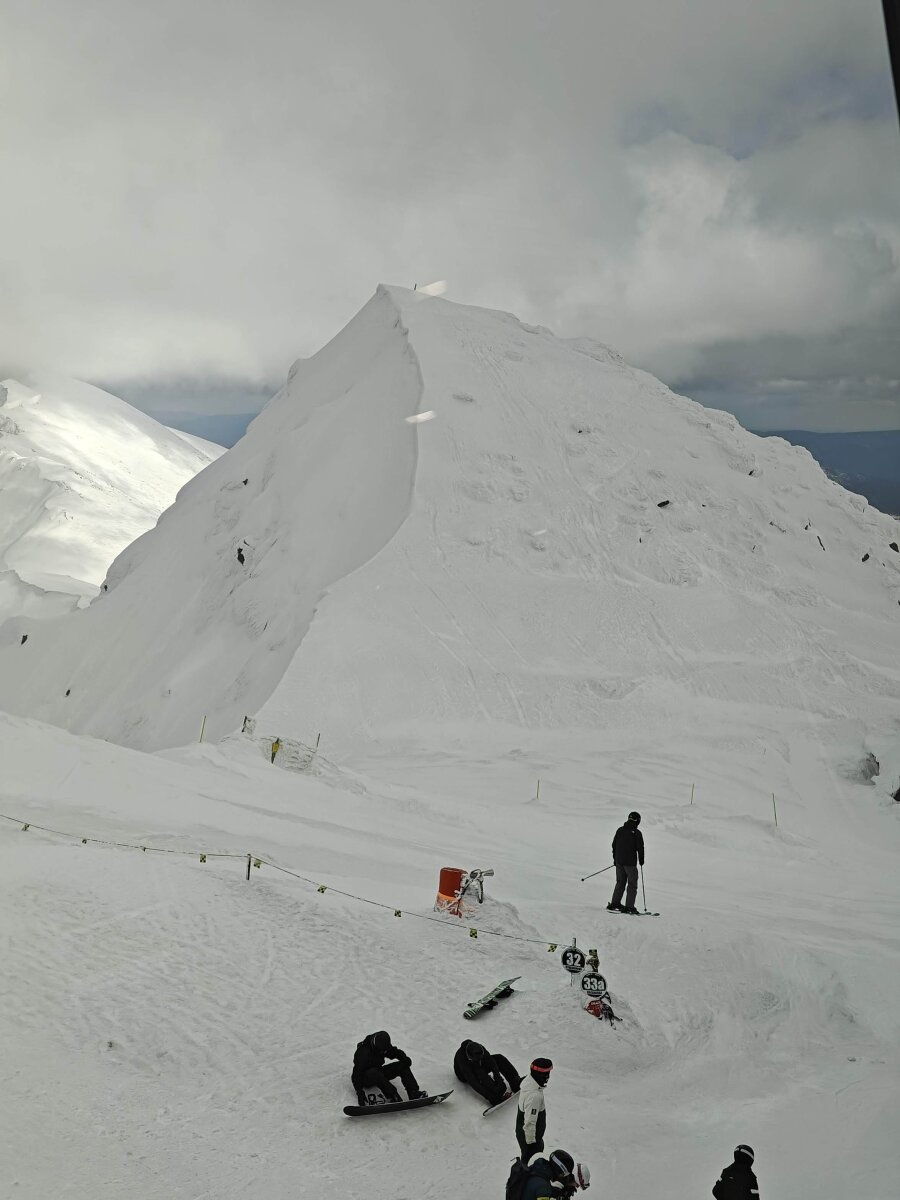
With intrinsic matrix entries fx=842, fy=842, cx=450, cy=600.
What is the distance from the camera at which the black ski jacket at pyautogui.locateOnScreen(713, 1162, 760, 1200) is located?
6047mm

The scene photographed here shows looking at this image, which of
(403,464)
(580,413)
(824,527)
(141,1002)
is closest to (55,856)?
(141,1002)

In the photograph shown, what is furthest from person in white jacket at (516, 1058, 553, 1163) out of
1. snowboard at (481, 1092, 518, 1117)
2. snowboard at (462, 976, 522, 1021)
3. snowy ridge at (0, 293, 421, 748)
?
snowy ridge at (0, 293, 421, 748)

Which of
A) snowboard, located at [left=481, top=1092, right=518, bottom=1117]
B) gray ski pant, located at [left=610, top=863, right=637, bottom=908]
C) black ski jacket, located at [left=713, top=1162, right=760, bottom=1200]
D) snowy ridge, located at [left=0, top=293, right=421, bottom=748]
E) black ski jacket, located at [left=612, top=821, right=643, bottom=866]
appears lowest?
snowboard, located at [left=481, top=1092, right=518, bottom=1117]

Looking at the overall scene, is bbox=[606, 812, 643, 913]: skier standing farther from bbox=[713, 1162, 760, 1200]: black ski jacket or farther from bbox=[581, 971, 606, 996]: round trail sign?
bbox=[713, 1162, 760, 1200]: black ski jacket

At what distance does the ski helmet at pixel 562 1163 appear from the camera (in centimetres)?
615

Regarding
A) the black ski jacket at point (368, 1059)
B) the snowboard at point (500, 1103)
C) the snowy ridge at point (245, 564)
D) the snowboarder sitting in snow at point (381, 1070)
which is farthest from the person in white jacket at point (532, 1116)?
the snowy ridge at point (245, 564)

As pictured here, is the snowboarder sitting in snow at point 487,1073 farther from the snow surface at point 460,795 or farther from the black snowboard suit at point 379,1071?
the black snowboard suit at point 379,1071

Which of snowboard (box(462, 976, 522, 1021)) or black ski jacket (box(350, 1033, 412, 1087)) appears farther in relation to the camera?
snowboard (box(462, 976, 522, 1021))

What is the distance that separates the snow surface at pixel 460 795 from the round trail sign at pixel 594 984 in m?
0.29

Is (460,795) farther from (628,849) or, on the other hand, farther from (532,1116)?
(532,1116)

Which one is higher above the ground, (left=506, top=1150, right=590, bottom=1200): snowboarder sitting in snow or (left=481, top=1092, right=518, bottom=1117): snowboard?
(left=506, top=1150, right=590, bottom=1200): snowboarder sitting in snow

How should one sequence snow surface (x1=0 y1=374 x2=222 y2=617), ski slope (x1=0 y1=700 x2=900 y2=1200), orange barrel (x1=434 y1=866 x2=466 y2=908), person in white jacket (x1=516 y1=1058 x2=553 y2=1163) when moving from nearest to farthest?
person in white jacket (x1=516 y1=1058 x2=553 y2=1163), ski slope (x1=0 y1=700 x2=900 y2=1200), orange barrel (x1=434 y1=866 x2=466 y2=908), snow surface (x1=0 y1=374 x2=222 y2=617)

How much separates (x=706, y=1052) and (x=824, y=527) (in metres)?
36.1

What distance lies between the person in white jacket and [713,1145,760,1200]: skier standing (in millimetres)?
1430
